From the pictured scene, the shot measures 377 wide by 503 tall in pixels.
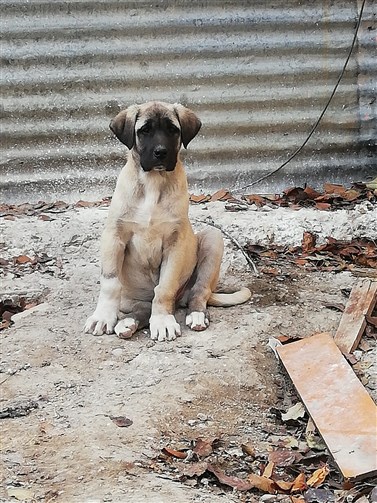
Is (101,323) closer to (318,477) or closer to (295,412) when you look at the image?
(295,412)

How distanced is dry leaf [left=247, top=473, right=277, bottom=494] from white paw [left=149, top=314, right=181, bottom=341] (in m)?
1.74

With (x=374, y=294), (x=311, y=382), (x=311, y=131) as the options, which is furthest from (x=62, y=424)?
(x=311, y=131)

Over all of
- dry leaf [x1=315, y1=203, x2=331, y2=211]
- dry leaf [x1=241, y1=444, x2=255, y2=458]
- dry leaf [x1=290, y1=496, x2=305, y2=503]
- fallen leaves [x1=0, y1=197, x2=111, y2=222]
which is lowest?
fallen leaves [x1=0, y1=197, x2=111, y2=222]

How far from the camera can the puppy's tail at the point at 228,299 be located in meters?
5.97

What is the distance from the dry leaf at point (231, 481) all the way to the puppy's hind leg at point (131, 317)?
5.69ft

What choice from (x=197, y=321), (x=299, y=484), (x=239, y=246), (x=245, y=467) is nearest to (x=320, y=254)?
(x=239, y=246)

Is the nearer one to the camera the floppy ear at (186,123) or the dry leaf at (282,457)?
the dry leaf at (282,457)

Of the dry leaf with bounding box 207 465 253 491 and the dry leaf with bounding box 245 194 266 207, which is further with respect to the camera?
the dry leaf with bounding box 245 194 266 207

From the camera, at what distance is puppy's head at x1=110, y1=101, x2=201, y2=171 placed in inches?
211

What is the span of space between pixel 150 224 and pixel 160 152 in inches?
18.6

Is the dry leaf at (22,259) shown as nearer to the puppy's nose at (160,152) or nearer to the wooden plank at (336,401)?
the puppy's nose at (160,152)

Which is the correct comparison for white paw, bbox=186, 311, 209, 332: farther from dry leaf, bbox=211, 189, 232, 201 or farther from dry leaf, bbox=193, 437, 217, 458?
dry leaf, bbox=211, 189, 232, 201

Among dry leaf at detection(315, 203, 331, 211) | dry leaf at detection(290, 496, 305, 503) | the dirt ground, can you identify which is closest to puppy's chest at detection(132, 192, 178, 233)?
the dirt ground

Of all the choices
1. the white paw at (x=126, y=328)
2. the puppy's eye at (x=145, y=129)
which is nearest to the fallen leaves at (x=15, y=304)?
the white paw at (x=126, y=328)
